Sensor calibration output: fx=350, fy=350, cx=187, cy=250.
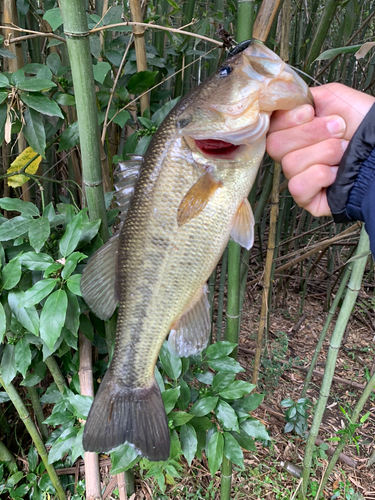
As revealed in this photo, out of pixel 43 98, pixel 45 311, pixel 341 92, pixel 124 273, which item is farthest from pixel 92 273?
pixel 341 92

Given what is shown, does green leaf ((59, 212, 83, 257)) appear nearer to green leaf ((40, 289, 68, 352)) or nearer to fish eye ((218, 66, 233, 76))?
green leaf ((40, 289, 68, 352))

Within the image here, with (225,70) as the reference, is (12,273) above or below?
below

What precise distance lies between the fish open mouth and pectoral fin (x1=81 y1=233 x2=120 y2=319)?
11.8 inches

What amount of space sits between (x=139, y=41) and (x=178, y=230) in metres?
0.78

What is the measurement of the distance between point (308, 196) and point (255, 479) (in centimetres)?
Answer: 158

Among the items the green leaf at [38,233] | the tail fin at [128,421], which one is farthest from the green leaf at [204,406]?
the green leaf at [38,233]

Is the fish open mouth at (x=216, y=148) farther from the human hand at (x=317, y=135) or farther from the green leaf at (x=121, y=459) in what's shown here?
the green leaf at (x=121, y=459)

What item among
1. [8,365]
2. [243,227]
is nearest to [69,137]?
[243,227]

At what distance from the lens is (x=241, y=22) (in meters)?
0.88

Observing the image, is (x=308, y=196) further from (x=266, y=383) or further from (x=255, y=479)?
(x=266, y=383)

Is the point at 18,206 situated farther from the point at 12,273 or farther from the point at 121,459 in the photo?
the point at 121,459

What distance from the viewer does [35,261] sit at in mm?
1051

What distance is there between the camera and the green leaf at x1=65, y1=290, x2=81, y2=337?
105 cm

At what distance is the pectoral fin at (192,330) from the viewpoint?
0.87m
